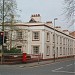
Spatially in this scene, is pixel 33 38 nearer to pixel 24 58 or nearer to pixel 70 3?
pixel 24 58

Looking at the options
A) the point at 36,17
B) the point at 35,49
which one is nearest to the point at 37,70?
the point at 35,49

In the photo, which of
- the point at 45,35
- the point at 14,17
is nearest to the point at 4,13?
the point at 14,17

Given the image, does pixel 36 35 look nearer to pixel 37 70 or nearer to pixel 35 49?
pixel 35 49

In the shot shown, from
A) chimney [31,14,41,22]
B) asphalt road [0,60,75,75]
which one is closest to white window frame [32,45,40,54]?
chimney [31,14,41,22]

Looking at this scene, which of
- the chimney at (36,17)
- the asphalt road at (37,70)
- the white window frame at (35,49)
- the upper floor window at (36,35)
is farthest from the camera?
the chimney at (36,17)

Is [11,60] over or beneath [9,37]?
beneath

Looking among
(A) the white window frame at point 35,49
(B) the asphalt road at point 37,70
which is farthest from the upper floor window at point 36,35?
(B) the asphalt road at point 37,70

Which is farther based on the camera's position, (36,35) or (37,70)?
(36,35)

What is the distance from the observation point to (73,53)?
98000mm

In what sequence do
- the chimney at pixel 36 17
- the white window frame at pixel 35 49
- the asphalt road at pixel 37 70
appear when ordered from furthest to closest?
the chimney at pixel 36 17, the white window frame at pixel 35 49, the asphalt road at pixel 37 70

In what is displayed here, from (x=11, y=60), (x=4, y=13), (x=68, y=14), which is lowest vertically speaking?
(x=11, y=60)

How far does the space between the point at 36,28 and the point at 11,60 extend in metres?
18.3

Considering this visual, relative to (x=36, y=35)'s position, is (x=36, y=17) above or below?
above

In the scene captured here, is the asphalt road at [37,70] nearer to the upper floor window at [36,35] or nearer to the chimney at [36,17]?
the upper floor window at [36,35]
